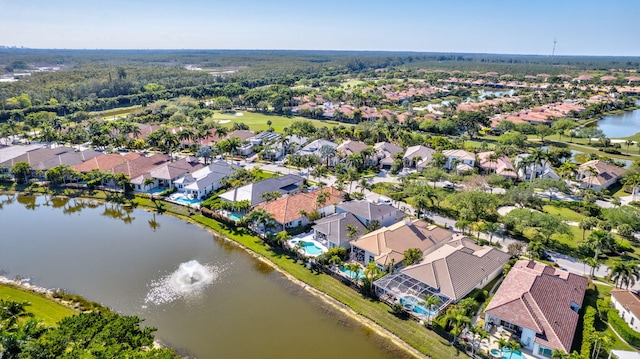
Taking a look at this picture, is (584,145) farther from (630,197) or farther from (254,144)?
(254,144)

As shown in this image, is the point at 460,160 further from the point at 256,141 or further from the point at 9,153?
the point at 9,153

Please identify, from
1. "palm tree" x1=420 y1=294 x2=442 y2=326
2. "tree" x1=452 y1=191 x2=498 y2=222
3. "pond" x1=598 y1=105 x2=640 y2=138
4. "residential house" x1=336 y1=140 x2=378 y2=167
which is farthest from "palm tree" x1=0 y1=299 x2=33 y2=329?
"pond" x1=598 y1=105 x2=640 y2=138

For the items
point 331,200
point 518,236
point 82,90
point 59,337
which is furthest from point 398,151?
point 82,90

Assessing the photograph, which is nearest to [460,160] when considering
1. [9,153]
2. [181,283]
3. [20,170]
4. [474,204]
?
[474,204]

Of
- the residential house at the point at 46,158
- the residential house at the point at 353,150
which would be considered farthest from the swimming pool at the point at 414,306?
the residential house at the point at 46,158

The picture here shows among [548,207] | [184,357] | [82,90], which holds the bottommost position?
[184,357]

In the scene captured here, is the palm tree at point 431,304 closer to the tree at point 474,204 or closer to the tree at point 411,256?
the tree at point 411,256
